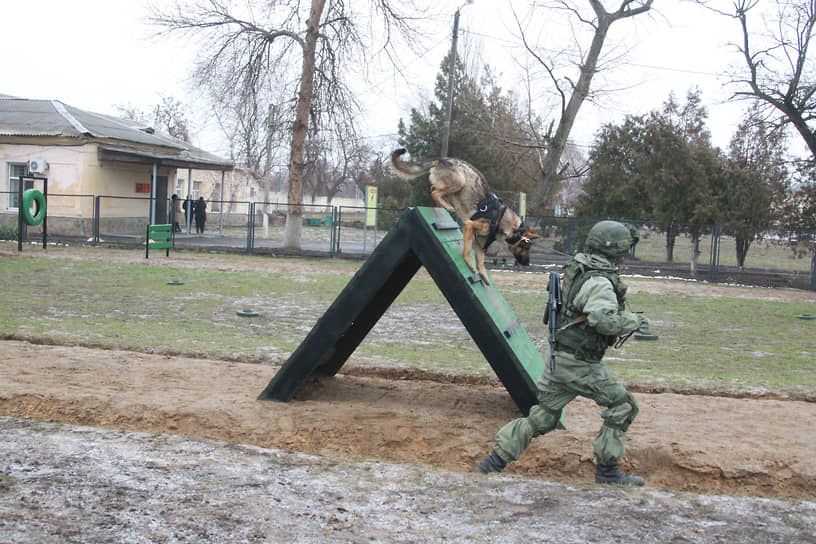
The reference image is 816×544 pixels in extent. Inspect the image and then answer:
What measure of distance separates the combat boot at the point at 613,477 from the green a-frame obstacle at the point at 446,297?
903 millimetres

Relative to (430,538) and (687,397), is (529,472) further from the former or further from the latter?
(687,397)

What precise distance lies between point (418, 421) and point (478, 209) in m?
1.87

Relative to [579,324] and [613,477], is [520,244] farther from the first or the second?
[613,477]

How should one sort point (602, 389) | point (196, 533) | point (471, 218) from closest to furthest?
point (196, 533) < point (602, 389) < point (471, 218)

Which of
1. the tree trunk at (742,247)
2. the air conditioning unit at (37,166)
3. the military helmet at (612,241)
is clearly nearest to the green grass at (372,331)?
the military helmet at (612,241)

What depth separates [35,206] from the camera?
20.6 meters

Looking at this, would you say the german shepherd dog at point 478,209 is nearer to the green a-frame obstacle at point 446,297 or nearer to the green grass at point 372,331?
the green a-frame obstacle at point 446,297

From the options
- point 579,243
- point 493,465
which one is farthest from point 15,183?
point 493,465

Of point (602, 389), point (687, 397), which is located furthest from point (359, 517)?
point (687, 397)

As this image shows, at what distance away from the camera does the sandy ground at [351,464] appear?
3.60 m

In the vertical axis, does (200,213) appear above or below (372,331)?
above

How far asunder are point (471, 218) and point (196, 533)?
11.6ft

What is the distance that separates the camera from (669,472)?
5031 mm

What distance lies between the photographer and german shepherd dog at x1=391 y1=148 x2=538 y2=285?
19.7ft
